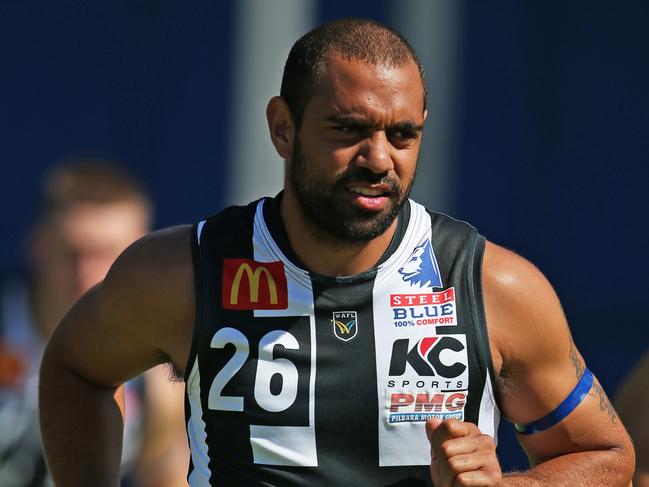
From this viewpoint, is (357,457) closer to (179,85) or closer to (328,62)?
(328,62)

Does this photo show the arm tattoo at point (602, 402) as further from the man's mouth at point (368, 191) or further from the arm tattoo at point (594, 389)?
the man's mouth at point (368, 191)

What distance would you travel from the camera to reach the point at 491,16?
9.11m

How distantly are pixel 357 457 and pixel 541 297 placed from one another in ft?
Result: 2.06

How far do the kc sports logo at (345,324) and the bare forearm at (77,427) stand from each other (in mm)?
757

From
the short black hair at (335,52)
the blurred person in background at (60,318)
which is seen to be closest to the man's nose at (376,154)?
the short black hair at (335,52)

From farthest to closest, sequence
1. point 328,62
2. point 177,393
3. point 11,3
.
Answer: point 11,3 → point 177,393 → point 328,62

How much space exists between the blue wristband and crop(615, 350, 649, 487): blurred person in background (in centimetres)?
51

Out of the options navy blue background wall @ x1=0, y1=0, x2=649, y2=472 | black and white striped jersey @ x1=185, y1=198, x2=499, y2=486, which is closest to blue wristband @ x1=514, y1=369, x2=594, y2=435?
black and white striped jersey @ x1=185, y1=198, x2=499, y2=486

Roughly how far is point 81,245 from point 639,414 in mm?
2246

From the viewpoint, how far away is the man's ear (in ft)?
13.3

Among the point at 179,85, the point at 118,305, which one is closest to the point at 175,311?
the point at 118,305

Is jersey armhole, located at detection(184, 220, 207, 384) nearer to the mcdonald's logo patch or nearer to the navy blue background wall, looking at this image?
the mcdonald's logo patch

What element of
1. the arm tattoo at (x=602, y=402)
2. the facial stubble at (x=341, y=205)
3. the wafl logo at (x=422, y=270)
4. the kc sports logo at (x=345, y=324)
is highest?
the facial stubble at (x=341, y=205)

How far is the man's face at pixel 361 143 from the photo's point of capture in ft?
12.5
